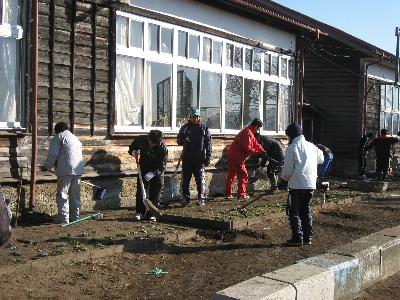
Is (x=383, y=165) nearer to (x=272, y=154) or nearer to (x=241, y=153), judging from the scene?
(x=272, y=154)

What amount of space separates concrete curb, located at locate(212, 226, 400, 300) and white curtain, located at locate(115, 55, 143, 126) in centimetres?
520

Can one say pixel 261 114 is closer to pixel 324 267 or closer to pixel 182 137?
pixel 182 137

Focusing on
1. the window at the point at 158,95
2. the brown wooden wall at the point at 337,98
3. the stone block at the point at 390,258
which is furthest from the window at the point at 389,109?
the stone block at the point at 390,258

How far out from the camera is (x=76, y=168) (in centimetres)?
802

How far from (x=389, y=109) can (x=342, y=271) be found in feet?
64.6

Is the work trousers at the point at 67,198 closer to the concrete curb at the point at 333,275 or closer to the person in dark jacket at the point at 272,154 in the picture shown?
the concrete curb at the point at 333,275

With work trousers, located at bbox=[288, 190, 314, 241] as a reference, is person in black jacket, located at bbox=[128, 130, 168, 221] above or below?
above

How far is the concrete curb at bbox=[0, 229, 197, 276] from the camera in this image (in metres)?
5.61

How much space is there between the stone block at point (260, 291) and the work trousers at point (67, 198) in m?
4.01

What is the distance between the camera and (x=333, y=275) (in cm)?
534

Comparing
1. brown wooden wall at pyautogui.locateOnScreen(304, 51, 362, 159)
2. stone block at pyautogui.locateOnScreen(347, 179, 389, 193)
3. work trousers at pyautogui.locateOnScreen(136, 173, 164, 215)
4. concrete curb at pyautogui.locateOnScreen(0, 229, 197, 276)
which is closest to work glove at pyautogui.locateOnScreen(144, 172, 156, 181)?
work trousers at pyautogui.locateOnScreen(136, 173, 164, 215)

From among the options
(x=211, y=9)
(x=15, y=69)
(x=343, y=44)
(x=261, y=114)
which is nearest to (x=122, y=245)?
(x=15, y=69)

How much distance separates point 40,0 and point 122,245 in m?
4.37

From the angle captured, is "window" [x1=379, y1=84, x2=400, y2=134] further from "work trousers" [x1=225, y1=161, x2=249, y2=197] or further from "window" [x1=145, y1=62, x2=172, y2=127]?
"window" [x1=145, y1=62, x2=172, y2=127]
